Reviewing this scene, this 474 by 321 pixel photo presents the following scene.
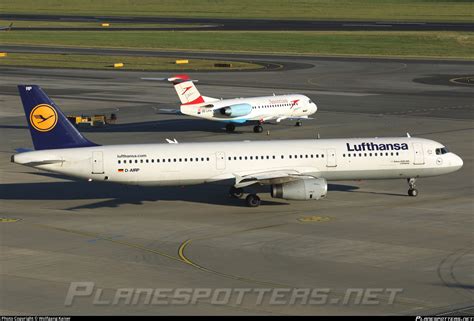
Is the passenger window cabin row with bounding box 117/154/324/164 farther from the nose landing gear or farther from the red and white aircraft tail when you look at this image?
the nose landing gear

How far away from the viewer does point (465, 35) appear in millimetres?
182375

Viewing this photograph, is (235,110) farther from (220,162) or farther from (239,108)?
(220,162)

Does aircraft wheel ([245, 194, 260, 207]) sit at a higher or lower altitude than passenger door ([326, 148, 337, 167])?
lower

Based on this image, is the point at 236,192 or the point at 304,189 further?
the point at 236,192

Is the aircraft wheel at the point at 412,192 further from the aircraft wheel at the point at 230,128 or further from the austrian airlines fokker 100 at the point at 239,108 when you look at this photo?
the aircraft wheel at the point at 230,128

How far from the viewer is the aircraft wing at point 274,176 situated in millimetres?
61531

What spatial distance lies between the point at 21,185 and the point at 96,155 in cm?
1186

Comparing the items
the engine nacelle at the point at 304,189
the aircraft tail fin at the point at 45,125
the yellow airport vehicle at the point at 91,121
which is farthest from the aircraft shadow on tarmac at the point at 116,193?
the yellow airport vehicle at the point at 91,121

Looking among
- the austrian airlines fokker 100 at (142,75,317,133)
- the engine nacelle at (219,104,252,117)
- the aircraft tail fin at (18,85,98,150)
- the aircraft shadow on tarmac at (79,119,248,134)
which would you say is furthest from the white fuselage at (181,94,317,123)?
the aircraft tail fin at (18,85,98,150)

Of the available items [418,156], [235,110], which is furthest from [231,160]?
[235,110]

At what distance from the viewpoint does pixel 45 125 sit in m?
61.9

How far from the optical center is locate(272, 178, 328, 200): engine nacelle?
60.8 metres

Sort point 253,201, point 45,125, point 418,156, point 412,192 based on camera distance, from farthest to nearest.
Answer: point 412,192
point 418,156
point 253,201
point 45,125

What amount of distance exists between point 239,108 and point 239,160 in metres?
33.1
